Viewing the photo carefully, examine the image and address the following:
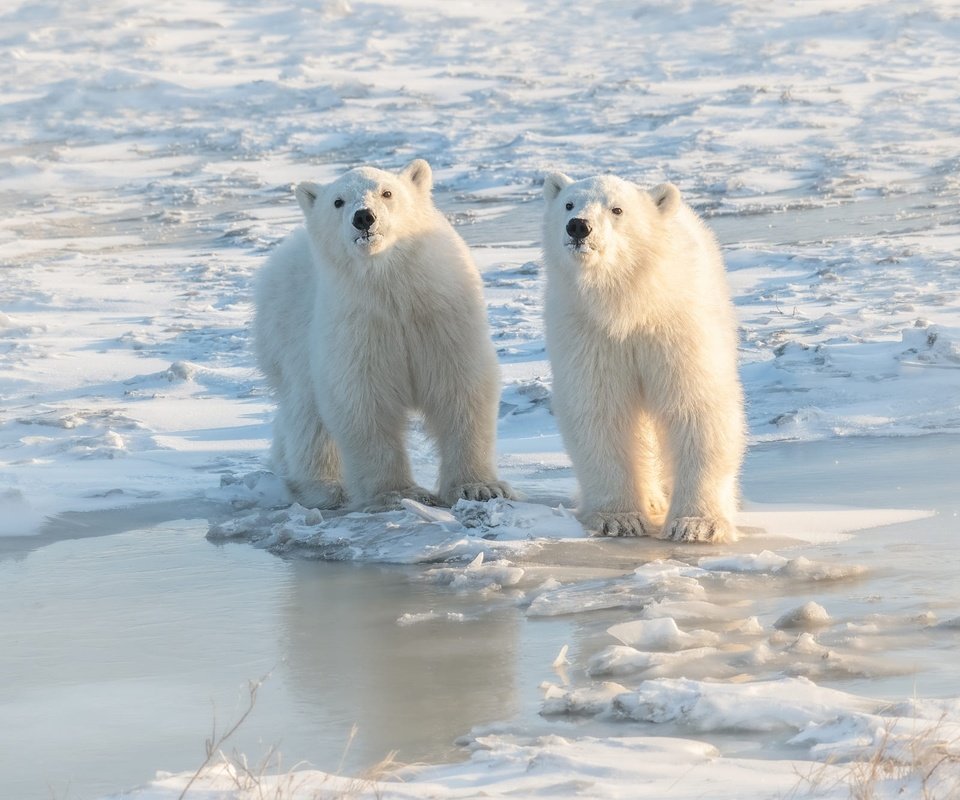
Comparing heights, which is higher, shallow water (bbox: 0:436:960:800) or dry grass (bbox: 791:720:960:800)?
dry grass (bbox: 791:720:960:800)

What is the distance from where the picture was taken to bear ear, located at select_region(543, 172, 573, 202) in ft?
18.2

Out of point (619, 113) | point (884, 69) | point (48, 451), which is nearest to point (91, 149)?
point (619, 113)

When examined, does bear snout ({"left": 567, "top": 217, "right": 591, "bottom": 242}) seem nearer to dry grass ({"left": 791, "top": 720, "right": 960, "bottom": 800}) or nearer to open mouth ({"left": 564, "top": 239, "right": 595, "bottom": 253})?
open mouth ({"left": 564, "top": 239, "right": 595, "bottom": 253})

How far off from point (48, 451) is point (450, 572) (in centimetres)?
280

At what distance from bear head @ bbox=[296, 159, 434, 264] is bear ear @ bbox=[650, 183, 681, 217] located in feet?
3.20

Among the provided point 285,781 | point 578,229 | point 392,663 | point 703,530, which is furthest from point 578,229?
point 285,781

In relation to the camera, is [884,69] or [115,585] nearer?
[115,585]

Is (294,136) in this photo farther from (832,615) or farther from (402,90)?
(832,615)

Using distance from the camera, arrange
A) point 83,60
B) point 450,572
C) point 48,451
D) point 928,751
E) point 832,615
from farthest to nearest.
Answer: point 83,60, point 48,451, point 450,572, point 832,615, point 928,751

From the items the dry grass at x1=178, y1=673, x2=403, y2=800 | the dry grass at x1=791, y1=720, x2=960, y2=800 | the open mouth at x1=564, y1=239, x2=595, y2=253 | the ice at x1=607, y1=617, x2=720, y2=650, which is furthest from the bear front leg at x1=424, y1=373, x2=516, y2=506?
the dry grass at x1=791, y1=720, x2=960, y2=800

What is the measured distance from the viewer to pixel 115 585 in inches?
197

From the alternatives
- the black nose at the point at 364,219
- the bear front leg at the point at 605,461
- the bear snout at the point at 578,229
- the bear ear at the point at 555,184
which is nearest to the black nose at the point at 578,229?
the bear snout at the point at 578,229

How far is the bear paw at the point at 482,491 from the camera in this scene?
577 cm

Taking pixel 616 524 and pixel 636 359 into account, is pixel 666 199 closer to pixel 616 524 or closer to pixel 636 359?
pixel 636 359
